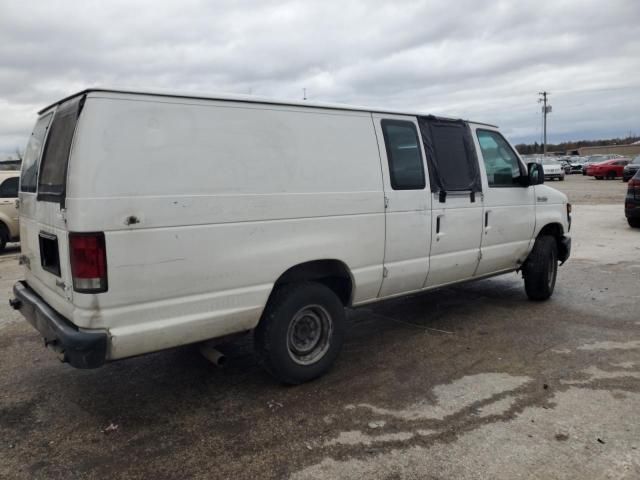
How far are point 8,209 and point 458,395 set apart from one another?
11341 mm

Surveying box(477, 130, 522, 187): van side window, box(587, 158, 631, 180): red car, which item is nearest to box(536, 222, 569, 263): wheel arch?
box(477, 130, 522, 187): van side window

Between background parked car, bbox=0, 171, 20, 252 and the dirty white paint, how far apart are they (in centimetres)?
1090

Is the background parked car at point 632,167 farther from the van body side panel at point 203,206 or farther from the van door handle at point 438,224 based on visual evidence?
the van body side panel at point 203,206

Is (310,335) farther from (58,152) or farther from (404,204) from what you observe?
(58,152)

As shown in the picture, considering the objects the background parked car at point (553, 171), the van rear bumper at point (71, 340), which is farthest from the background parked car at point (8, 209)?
the background parked car at point (553, 171)

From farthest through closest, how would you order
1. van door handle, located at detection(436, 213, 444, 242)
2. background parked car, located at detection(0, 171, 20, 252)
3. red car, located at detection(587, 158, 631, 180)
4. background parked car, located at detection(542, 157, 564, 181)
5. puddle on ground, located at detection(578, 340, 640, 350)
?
red car, located at detection(587, 158, 631, 180) → background parked car, located at detection(542, 157, 564, 181) → background parked car, located at detection(0, 171, 20, 252) → van door handle, located at detection(436, 213, 444, 242) → puddle on ground, located at detection(578, 340, 640, 350)

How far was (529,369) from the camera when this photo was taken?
4391 mm

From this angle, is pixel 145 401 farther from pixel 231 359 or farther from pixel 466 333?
pixel 466 333

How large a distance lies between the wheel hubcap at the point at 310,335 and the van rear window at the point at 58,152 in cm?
191

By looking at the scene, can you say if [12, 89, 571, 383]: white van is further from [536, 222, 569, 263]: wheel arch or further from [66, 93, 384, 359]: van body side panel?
[536, 222, 569, 263]: wheel arch

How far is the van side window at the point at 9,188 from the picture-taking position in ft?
39.0

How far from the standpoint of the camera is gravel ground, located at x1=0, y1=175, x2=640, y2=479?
10.1 ft

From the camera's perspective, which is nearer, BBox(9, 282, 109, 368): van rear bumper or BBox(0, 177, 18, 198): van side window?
BBox(9, 282, 109, 368): van rear bumper


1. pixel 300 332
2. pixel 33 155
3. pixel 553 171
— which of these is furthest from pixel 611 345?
pixel 553 171
